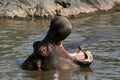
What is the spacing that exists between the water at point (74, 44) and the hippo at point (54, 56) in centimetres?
14

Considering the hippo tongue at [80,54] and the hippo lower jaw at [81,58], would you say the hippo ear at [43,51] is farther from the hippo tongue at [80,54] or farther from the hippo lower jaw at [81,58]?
the hippo tongue at [80,54]

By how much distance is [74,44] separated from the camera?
11.3 metres

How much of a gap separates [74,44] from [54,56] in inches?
105

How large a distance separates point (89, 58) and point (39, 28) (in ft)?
20.0

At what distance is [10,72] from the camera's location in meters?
8.93

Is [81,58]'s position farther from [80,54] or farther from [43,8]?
[43,8]

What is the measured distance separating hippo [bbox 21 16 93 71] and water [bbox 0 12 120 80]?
139 mm

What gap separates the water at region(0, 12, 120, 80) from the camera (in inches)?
340

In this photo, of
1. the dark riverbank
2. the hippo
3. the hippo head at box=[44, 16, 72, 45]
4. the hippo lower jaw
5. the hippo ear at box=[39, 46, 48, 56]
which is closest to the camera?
the hippo head at box=[44, 16, 72, 45]

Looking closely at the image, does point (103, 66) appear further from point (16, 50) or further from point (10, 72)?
point (16, 50)

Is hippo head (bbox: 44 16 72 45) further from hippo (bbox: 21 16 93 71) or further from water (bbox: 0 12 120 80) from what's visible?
water (bbox: 0 12 120 80)

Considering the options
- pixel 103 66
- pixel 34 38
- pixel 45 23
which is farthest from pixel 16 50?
pixel 45 23

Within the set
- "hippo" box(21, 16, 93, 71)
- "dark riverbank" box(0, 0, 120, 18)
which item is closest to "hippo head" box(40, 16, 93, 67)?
"hippo" box(21, 16, 93, 71)

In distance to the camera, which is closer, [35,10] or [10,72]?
[10,72]
